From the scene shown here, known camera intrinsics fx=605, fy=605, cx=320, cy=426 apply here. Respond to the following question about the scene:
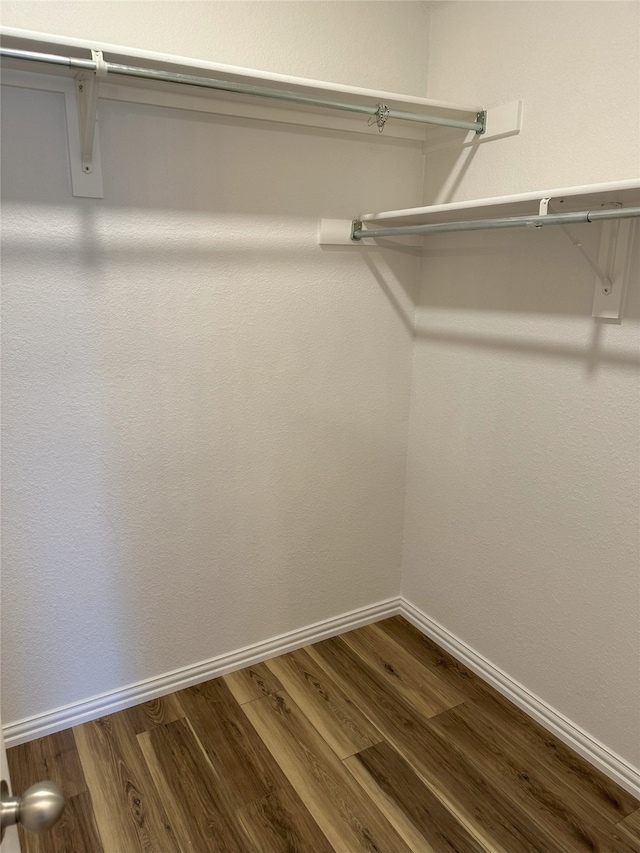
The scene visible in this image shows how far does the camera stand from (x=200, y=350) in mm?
1774

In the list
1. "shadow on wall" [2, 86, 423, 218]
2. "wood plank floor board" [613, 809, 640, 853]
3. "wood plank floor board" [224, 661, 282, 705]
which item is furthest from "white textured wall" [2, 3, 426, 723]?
"wood plank floor board" [613, 809, 640, 853]

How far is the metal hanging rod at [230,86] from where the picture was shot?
121cm

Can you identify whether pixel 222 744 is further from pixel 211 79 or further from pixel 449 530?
pixel 211 79

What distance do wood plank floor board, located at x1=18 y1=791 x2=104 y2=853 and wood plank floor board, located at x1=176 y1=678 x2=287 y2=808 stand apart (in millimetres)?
330

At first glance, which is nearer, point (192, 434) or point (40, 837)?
point (40, 837)

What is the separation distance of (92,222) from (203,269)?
31 cm

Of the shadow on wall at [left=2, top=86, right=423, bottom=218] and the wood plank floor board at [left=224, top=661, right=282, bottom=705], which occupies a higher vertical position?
the shadow on wall at [left=2, top=86, right=423, bottom=218]

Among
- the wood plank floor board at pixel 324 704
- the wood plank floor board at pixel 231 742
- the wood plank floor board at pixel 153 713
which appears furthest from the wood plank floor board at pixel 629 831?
the wood plank floor board at pixel 153 713

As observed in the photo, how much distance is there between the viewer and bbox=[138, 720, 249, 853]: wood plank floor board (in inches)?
57.6

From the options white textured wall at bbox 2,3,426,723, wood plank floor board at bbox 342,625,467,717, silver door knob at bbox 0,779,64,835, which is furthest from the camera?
wood plank floor board at bbox 342,625,467,717

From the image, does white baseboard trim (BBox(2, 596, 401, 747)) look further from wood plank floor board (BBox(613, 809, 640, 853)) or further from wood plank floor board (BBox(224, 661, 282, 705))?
wood plank floor board (BBox(613, 809, 640, 853))

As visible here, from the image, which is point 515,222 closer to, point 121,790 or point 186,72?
point 186,72

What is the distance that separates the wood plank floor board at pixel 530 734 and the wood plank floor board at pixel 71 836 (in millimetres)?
1133

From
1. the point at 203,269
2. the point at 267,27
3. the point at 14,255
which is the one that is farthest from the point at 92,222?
the point at 267,27
